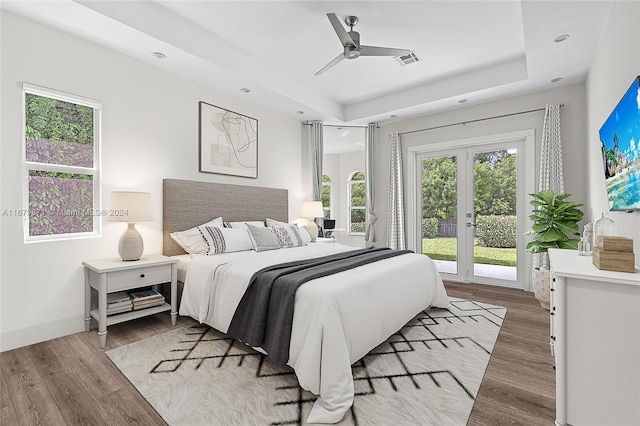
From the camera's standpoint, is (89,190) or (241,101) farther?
(241,101)

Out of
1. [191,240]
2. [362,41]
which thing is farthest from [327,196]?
[191,240]

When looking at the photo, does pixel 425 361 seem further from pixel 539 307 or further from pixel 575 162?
pixel 575 162

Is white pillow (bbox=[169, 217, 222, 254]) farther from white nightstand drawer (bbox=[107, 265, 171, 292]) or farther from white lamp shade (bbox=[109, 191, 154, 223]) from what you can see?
white lamp shade (bbox=[109, 191, 154, 223])

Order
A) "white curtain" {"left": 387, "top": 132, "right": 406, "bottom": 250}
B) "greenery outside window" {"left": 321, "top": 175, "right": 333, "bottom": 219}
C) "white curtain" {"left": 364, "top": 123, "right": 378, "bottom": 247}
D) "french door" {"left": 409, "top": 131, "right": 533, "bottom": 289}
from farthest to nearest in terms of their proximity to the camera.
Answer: "greenery outside window" {"left": 321, "top": 175, "right": 333, "bottom": 219}
"white curtain" {"left": 364, "top": 123, "right": 378, "bottom": 247}
"white curtain" {"left": 387, "top": 132, "right": 406, "bottom": 250}
"french door" {"left": 409, "top": 131, "right": 533, "bottom": 289}

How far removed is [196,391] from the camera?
191 cm

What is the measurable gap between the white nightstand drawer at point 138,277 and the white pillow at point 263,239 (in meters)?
0.92

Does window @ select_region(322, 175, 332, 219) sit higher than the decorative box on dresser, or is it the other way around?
window @ select_region(322, 175, 332, 219)

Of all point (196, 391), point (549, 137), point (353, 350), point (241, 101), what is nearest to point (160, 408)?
point (196, 391)

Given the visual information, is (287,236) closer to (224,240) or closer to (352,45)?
(224,240)

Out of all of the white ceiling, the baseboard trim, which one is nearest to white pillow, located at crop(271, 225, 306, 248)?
the white ceiling

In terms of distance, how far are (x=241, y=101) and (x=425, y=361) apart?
388cm

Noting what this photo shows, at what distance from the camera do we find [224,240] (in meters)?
3.31

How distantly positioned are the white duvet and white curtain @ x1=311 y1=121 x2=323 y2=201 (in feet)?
6.82

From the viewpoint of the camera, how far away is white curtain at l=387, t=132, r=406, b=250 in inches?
205
